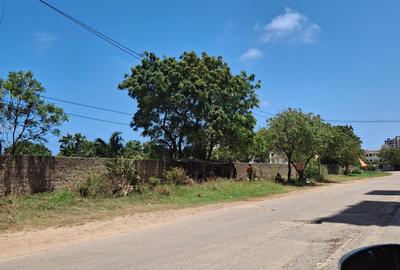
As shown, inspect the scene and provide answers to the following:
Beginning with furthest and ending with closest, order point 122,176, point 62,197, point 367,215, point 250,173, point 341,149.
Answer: point 341,149 < point 250,173 < point 122,176 < point 62,197 < point 367,215

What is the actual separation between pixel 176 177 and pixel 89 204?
370 inches

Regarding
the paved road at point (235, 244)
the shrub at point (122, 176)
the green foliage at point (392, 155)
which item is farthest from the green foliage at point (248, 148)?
the green foliage at point (392, 155)

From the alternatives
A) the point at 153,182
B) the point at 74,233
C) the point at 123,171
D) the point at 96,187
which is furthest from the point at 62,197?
the point at 153,182

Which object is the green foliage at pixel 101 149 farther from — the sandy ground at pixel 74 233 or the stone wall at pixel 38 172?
Result: the sandy ground at pixel 74 233

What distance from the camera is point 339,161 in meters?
79.4

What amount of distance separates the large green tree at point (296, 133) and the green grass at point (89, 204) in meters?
12.7

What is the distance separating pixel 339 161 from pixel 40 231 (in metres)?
71.5

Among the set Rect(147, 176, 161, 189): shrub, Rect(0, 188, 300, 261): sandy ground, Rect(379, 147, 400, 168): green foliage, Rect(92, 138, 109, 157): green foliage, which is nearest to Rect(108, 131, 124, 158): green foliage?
Rect(92, 138, 109, 157): green foliage

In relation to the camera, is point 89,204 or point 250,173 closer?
point 89,204

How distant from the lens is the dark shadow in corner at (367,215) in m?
15.0

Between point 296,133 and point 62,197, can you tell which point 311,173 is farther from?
point 62,197

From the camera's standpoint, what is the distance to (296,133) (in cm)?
4106

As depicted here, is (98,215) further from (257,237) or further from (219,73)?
(219,73)

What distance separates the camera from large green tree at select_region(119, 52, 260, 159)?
99.0 feet
